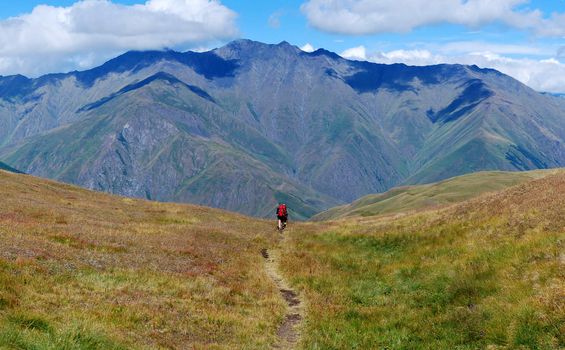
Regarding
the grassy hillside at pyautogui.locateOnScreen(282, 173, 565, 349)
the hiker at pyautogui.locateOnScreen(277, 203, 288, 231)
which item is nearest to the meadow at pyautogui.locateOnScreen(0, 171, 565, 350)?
the grassy hillside at pyautogui.locateOnScreen(282, 173, 565, 349)

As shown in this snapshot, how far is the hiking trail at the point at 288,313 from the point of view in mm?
17625

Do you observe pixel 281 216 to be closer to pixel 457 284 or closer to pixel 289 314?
pixel 289 314

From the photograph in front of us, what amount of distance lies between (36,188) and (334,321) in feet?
173

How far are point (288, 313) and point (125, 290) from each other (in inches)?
265

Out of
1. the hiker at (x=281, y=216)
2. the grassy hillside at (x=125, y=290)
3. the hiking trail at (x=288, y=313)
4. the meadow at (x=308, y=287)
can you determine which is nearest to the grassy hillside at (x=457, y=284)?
the meadow at (x=308, y=287)

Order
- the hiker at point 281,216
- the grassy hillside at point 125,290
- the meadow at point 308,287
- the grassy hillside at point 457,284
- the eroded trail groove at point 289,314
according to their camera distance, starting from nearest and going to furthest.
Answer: the grassy hillside at point 125,290, the meadow at point 308,287, the grassy hillside at point 457,284, the eroded trail groove at point 289,314, the hiker at point 281,216

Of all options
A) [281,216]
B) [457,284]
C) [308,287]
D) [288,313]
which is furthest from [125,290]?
[281,216]

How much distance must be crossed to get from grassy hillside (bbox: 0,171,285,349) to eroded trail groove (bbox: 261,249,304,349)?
1.29ft

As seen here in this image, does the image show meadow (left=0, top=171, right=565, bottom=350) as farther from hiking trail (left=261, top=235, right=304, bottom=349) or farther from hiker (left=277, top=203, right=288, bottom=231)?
hiker (left=277, top=203, right=288, bottom=231)

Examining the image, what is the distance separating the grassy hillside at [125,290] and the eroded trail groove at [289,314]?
1.29ft

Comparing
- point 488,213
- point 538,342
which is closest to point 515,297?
point 538,342

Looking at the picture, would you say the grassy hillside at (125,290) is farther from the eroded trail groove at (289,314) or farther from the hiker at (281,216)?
the hiker at (281,216)

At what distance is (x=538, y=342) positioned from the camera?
1367cm

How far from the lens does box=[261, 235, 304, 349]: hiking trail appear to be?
57.8ft
